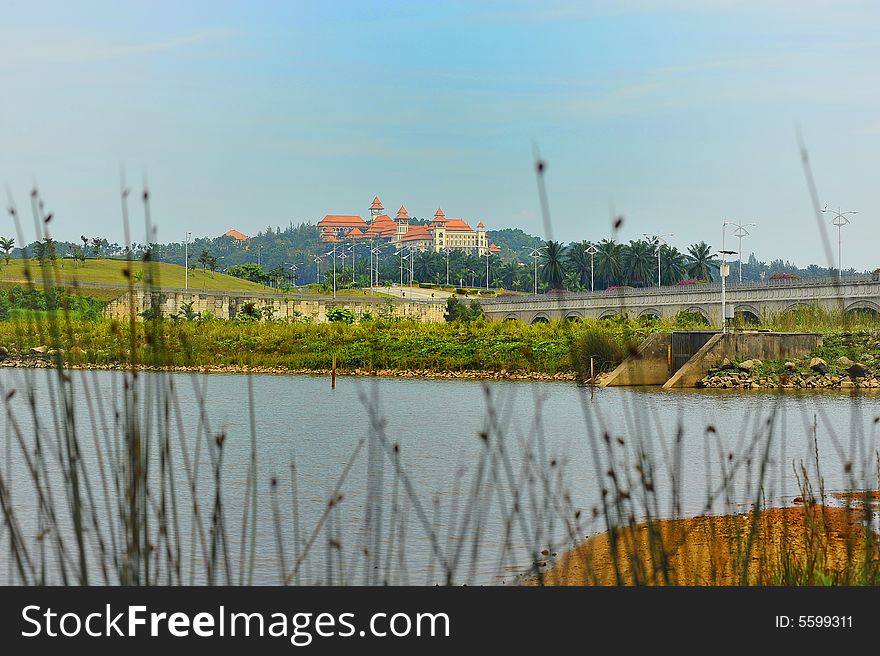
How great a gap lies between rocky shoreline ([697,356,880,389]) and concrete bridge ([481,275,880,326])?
7121 millimetres

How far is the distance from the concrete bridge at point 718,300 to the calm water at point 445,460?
54.7 feet

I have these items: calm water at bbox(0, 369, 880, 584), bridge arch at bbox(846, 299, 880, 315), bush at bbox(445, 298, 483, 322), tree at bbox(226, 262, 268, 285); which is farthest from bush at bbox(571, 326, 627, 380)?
tree at bbox(226, 262, 268, 285)

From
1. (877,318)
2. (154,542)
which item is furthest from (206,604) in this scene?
(877,318)

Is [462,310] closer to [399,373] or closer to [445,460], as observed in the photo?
[399,373]

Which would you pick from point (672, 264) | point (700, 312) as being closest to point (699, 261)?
point (672, 264)

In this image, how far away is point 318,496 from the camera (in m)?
14.5

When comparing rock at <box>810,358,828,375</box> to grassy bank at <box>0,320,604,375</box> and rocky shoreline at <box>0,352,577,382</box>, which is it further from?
grassy bank at <box>0,320,604,375</box>

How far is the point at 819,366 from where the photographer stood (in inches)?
1463

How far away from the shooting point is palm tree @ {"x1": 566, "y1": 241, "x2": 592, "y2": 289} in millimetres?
111125

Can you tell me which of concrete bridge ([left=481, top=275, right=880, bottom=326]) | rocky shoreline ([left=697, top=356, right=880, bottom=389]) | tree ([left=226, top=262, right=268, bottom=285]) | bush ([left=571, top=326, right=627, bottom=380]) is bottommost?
rocky shoreline ([left=697, top=356, right=880, bottom=389])

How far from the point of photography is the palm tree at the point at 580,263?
11112cm

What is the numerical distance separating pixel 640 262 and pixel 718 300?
46.7 meters

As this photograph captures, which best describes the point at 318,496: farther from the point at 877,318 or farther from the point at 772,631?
the point at 877,318

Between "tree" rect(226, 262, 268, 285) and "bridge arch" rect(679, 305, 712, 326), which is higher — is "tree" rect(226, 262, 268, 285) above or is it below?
above
